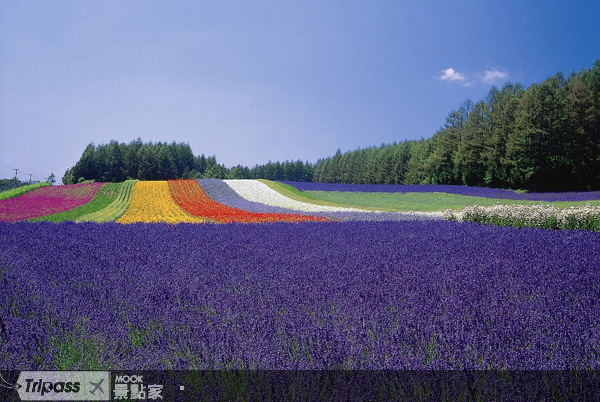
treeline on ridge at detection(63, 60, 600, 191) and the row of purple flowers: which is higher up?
treeline on ridge at detection(63, 60, 600, 191)

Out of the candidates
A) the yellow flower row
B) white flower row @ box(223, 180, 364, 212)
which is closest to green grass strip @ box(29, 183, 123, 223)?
the yellow flower row

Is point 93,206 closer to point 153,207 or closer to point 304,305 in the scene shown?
point 153,207

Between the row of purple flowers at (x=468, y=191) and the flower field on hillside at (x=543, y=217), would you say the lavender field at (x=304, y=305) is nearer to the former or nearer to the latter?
the flower field on hillside at (x=543, y=217)

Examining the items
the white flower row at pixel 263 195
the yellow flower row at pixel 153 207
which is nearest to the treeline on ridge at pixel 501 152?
the white flower row at pixel 263 195

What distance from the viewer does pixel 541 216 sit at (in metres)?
8.87

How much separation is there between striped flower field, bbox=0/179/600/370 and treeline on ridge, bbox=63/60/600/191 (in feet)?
97.5

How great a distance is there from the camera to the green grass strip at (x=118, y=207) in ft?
51.8

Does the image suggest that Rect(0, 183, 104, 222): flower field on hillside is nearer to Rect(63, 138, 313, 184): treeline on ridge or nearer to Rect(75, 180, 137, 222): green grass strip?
Rect(75, 180, 137, 222): green grass strip

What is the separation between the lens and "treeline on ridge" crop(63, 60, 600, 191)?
101 feet

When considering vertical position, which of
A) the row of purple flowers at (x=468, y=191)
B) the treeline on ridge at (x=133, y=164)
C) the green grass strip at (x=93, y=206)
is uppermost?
the treeline on ridge at (x=133, y=164)

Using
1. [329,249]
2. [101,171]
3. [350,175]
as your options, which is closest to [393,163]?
[350,175]

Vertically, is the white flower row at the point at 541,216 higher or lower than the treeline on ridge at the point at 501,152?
lower

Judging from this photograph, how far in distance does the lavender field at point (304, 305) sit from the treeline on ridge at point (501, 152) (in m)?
30.3

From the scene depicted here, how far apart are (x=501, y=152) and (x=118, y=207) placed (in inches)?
1334
